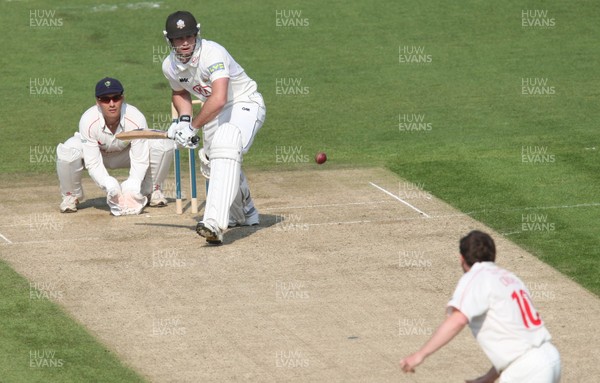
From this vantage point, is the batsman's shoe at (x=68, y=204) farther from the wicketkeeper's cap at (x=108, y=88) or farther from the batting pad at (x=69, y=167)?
the wicketkeeper's cap at (x=108, y=88)

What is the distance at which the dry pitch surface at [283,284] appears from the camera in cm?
1108

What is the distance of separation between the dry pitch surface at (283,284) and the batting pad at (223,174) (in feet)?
1.45

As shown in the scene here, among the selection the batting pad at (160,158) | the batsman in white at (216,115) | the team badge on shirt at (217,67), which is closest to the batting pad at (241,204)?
the batsman in white at (216,115)

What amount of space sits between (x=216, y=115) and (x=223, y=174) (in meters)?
0.73

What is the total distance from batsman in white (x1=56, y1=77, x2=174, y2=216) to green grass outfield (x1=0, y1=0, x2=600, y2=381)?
2444 mm

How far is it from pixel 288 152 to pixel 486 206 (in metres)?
4.12

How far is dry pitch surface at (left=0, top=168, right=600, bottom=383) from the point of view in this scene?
11.1 meters

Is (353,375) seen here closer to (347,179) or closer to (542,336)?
(542,336)

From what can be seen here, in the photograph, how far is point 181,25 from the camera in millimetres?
14359

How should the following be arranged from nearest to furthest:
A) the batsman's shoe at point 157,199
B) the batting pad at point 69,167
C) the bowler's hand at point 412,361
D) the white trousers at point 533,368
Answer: the bowler's hand at point 412,361, the white trousers at point 533,368, the batting pad at point 69,167, the batsman's shoe at point 157,199

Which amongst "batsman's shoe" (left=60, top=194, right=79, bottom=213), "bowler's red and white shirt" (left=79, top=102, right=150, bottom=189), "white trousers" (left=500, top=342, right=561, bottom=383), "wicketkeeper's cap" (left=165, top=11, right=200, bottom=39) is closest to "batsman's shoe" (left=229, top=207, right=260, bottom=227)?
"bowler's red and white shirt" (left=79, top=102, right=150, bottom=189)

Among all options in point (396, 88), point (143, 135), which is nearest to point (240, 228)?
point (143, 135)

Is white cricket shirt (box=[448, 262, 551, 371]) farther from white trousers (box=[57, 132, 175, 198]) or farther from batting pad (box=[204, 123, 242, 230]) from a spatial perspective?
white trousers (box=[57, 132, 175, 198])

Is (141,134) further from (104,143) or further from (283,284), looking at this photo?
(283,284)
